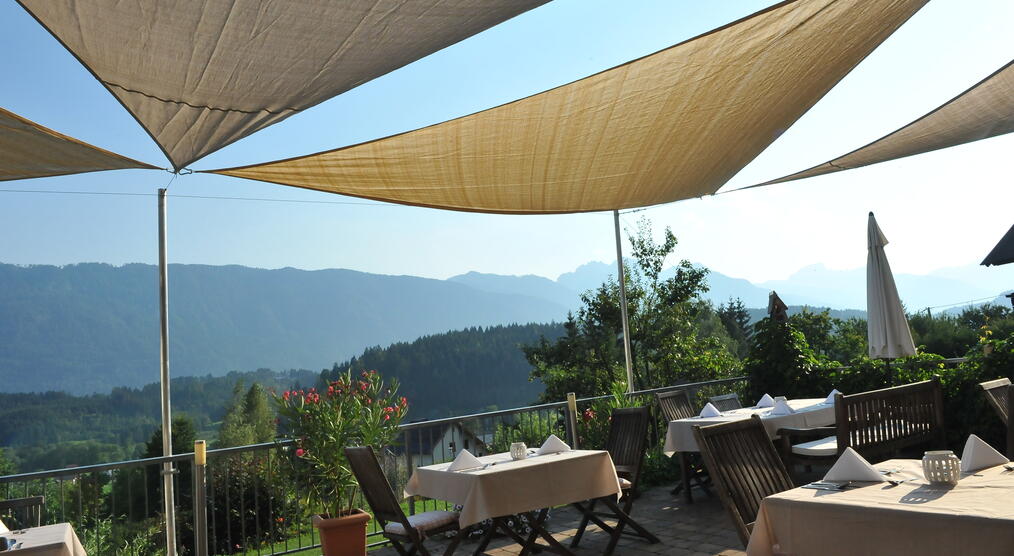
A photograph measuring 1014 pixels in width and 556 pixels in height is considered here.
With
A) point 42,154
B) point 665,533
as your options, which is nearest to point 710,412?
point 665,533

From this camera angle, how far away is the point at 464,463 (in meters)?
5.01

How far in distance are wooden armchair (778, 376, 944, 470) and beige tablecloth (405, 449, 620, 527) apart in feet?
4.91

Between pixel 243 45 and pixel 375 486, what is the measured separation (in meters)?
2.98

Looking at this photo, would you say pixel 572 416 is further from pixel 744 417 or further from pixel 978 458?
pixel 978 458

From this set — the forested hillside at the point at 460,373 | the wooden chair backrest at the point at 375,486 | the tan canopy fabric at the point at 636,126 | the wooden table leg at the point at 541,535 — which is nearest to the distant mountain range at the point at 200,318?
the forested hillside at the point at 460,373

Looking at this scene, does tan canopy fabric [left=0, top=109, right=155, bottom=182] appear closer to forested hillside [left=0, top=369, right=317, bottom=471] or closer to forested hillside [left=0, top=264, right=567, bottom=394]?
forested hillside [left=0, top=369, right=317, bottom=471]

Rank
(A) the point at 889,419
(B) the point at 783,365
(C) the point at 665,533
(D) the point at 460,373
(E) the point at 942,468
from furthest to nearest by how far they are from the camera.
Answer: (D) the point at 460,373 < (B) the point at 783,365 < (C) the point at 665,533 < (A) the point at 889,419 < (E) the point at 942,468

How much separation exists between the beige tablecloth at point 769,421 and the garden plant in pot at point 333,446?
2548 mm

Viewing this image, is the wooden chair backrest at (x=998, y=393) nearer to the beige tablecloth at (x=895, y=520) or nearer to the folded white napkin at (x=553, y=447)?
the beige tablecloth at (x=895, y=520)

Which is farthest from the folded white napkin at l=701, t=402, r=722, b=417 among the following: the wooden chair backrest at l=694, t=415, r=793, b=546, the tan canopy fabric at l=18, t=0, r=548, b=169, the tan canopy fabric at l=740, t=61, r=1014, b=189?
the tan canopy fabric at l=18, t=0, r=548, b=169

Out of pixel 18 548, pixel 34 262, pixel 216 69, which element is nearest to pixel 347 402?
pixel 18 548

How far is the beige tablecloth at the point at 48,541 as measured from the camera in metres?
3.56

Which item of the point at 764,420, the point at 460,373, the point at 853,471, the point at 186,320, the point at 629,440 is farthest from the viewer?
the point at 186,320

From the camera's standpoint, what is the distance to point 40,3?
273cm
